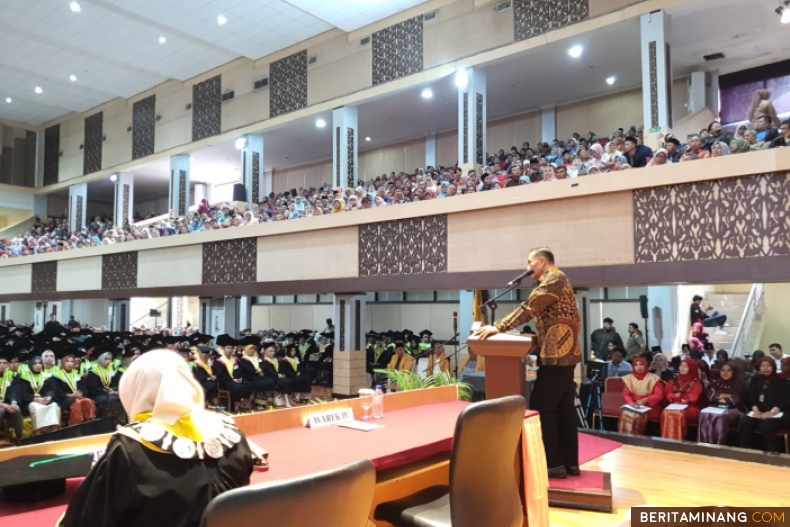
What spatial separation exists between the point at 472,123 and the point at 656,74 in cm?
315

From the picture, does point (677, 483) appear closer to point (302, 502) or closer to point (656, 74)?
point (302, 502)

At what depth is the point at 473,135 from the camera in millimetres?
10711

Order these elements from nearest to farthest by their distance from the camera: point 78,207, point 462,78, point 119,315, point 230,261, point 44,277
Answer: point 462,78, point 230,261, point 44,277, point 78,207, point 119,315

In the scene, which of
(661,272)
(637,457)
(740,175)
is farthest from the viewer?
(661,272)

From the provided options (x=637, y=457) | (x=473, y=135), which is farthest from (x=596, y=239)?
(x=473, y=135)

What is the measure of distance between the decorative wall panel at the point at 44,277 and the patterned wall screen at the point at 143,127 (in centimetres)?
392

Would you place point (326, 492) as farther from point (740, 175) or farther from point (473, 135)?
point (473, 135)

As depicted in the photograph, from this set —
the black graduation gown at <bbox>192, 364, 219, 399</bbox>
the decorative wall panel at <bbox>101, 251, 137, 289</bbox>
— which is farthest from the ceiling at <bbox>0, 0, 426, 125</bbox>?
the black graduation gown at <bbox>192, 364, 219, 399</bbox>

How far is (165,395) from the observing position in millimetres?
1713

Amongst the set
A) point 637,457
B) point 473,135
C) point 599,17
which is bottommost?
point 637,457

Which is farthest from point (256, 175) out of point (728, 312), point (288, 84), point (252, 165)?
point (728, 312)

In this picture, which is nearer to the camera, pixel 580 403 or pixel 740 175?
pixel 740 175

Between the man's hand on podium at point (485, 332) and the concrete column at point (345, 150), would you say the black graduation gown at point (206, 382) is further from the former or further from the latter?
the man's hand on podium at point (485, 332)

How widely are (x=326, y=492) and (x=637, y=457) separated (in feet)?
15.7
